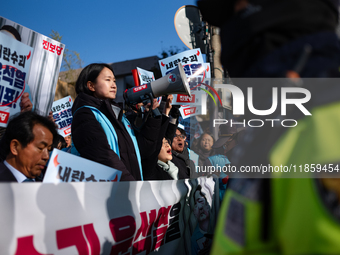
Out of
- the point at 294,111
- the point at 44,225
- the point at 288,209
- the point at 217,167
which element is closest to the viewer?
the point at 288,209

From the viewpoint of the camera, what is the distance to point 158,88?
9.52 ft

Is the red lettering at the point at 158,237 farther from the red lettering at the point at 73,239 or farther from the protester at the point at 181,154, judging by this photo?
the protester at the point at 181,154

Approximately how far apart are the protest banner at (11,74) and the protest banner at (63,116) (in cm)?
310

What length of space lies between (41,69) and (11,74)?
39 centimetres

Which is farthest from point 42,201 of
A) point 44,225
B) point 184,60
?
point 184,60

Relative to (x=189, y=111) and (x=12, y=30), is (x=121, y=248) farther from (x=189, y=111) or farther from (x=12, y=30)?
(x=189, y=111)

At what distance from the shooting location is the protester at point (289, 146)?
1.74 feet

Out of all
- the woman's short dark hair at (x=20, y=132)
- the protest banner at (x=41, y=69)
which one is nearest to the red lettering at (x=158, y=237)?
the woman's short dark hair at (x=20, y=132)

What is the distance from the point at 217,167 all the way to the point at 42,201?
3357mm

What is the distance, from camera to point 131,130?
268 centimetres

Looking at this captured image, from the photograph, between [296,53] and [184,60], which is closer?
[296,53]

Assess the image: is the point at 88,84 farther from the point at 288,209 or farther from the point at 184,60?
the point at 184,60

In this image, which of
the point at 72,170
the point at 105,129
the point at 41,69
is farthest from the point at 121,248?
the point at 41,69

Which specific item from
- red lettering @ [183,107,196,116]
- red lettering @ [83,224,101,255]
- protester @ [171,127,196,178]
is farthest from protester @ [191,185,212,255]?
red lettering @ [183,107,196,116]
